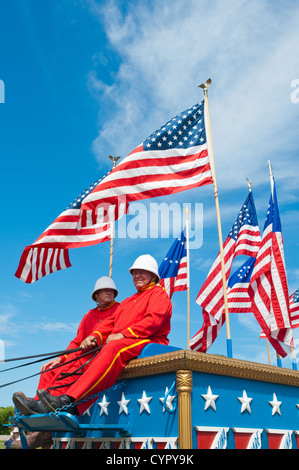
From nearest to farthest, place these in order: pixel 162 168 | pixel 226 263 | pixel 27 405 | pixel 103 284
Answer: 1. pixel 27 405
2. pixel 103 284
3. pixel 162 168
4. pixel 226 263

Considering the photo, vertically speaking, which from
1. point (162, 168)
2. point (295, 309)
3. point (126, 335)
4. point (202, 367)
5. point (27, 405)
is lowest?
point (27, 405)

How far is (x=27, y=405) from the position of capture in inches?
155

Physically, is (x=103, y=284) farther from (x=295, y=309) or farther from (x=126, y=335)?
(x=295, y=309)

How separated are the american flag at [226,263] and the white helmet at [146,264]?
4048 millimetres

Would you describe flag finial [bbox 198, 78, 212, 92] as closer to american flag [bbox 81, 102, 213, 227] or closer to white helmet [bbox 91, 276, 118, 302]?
american flag [bbox 81, 102, 213, 227]

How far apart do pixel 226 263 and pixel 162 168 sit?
12.5 feet

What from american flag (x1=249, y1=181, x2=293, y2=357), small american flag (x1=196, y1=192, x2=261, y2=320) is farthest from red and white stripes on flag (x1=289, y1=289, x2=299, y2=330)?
american flag (x1=249, y1=181, x2=293, y2=357)

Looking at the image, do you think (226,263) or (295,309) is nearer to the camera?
(226,263)

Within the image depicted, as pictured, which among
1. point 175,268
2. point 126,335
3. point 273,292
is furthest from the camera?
point 175,268

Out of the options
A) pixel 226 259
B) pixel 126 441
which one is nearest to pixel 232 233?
pixel 226 259

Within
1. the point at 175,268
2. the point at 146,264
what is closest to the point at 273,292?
the point at 146,264

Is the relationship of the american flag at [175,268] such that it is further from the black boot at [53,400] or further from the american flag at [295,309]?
the black boot at [53,400]

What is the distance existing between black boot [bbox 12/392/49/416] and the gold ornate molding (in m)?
0.82

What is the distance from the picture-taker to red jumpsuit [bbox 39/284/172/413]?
399cm
